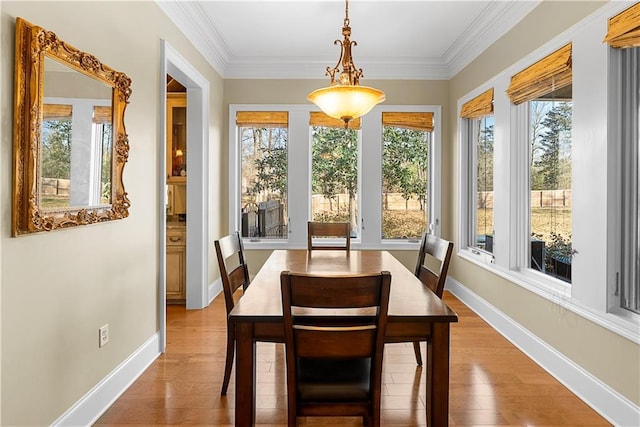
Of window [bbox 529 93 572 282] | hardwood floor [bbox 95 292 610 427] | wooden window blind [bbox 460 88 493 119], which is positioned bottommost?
hardwood floor [bbox 95 292 610 427]

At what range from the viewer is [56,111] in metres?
1.83

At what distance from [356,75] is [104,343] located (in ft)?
7.27

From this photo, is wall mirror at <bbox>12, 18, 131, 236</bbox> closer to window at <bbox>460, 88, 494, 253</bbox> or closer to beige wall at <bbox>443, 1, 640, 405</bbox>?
beige wall at <bbox>443, 1, 640, 405</bbox>

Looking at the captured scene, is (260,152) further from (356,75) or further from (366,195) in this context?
(356,75)

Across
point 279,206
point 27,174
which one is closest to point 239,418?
point 27,174

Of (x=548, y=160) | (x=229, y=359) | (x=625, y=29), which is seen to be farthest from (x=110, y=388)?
(x=625, y=29)

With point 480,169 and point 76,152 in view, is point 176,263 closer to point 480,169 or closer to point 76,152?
point 76,152

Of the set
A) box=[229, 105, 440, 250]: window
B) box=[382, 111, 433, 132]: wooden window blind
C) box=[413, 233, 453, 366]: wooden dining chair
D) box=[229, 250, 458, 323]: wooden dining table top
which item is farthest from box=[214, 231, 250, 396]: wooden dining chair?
box=[382, 111, 433, 132]: wooden window blind

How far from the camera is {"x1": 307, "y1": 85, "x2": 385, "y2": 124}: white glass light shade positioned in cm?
249

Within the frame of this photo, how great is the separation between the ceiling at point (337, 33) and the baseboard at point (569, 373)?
249 centimetres

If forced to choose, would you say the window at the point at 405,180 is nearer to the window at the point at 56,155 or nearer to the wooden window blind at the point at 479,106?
the wooden window blind at the point at 479,106

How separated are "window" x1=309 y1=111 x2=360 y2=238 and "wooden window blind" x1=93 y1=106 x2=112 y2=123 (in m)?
2.99

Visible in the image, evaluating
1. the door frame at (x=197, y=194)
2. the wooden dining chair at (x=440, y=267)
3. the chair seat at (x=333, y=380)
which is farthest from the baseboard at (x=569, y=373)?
the door frame at (x=197, y=194)

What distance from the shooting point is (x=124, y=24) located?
2498 millimetres
